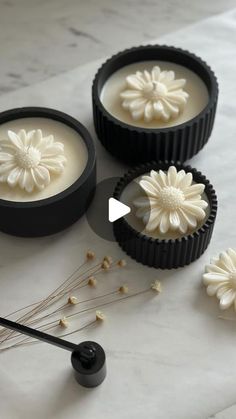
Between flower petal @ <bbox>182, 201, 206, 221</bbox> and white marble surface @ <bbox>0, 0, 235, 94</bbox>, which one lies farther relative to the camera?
white marble surface @ <bbox>0, 0, 235, 94</bbox>

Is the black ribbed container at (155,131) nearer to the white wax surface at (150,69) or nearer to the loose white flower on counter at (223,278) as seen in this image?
the white wax surface at (150,69)

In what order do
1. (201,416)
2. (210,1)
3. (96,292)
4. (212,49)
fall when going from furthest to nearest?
(210,1), (212,49), (96,292), (201,416)

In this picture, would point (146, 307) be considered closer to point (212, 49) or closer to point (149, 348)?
point (149, 348)

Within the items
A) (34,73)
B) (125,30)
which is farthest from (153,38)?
(34,73)

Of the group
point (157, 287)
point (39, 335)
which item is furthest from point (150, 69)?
point (39, 335)

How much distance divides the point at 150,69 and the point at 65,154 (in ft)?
0.73

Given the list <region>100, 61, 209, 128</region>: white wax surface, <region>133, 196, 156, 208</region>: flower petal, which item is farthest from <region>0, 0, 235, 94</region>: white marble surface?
<region>133, 196, 156, 208</region>: flower petal

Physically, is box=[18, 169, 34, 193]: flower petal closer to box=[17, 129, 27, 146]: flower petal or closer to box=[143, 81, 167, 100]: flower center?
box=[17, 129, 27, 146]: flower petal

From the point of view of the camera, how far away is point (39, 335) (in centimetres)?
83

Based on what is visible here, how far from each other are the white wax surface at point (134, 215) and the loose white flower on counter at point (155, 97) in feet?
0.34

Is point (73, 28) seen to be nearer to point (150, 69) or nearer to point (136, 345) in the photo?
point (150, 69)

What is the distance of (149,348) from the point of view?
34.6 inches

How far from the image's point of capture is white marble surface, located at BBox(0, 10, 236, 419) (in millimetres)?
838

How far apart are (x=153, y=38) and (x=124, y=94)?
0.94 feet
